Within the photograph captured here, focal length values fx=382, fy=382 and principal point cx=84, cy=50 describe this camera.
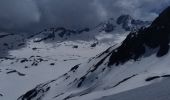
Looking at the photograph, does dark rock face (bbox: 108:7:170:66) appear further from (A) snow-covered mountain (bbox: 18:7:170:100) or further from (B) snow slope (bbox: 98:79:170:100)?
(B) snow slope (bbox: 98:79:170:100)

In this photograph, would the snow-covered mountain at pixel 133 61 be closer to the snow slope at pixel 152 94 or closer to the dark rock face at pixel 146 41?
the dark rock face at pixel 146 41

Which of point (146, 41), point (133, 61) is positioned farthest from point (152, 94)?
point (146, 41)

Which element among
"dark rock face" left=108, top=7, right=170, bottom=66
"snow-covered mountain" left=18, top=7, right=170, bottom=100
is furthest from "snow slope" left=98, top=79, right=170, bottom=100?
"dark rock face" left=108, top=7, right=170, bottom=66

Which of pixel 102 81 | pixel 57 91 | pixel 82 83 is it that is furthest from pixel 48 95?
pixel 102 81

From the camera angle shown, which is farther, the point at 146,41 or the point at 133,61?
the point at 146,41

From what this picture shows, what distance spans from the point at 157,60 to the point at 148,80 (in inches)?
1217

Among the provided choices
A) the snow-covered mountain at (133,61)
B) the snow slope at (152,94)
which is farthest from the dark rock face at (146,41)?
the snow slope at (152,94)

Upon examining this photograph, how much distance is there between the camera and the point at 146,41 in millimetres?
138875

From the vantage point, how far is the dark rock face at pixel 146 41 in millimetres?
130750

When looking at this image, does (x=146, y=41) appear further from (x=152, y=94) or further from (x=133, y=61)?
(x=152, y=94)

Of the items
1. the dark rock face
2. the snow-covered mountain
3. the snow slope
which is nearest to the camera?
the snow slope

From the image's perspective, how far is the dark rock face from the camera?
131 metres

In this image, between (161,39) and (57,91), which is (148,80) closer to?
(161,39)

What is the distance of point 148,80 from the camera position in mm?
87938
